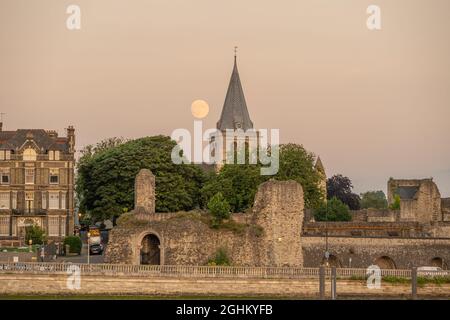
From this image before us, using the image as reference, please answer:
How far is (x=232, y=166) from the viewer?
86.9 metres

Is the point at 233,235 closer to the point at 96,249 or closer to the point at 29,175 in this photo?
the point at 96,249

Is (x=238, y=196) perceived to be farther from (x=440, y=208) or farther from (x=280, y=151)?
(x=440, y=208)

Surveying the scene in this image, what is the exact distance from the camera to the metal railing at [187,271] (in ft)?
201

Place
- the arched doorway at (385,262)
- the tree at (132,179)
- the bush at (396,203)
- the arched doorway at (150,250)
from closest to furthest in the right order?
the arched doorway at (150,250), the arched doorway at (385,262), the tree at (132,179), the bush at (396,203)

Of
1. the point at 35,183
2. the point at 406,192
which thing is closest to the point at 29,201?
the point at 35,183

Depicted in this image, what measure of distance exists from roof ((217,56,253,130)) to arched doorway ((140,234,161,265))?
87.9 m

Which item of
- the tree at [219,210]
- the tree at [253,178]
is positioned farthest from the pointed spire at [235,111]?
the tree at [219,210]

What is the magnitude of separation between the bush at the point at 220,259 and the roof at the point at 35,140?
98.7 ft

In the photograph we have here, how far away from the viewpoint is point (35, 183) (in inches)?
3656

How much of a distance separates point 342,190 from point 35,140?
4985cm

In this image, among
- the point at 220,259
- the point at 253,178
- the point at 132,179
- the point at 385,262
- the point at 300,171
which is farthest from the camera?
the point at 300,171

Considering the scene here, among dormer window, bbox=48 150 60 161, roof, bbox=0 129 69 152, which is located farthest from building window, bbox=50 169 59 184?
roof, bbox=0 129 69 152

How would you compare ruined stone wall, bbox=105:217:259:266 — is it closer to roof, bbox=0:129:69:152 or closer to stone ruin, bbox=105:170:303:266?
stone ruin, bbox=105:170:303:266

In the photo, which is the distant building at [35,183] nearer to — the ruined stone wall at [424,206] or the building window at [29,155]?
the building window at [29,155]
